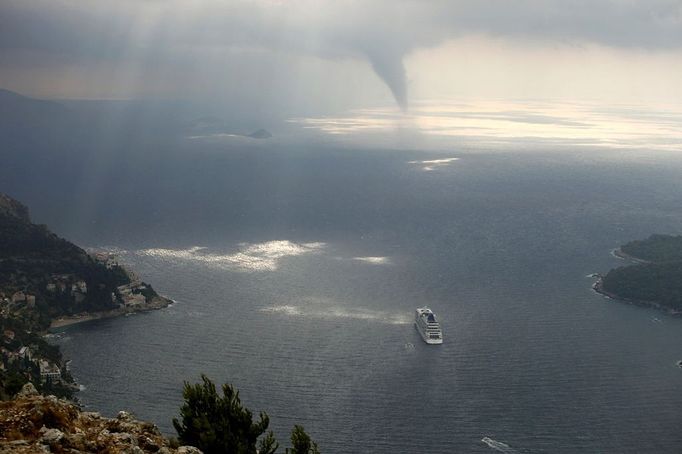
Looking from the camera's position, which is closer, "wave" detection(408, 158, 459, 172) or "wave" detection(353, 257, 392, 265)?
"wave" detection(353, 257, 392, 265)

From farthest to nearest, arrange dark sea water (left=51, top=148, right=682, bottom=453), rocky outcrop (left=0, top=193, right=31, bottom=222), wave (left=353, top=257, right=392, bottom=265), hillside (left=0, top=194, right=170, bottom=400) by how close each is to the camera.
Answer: rocky outcrop (left=0, top=193, right=31, bottom=222) → wave (left=353, top=257, right=392, bottom=265) → hillside (left=0, top=194, right=170, bottom=400) → dark sea water (left=51, top=148, right=682, bottom=453)

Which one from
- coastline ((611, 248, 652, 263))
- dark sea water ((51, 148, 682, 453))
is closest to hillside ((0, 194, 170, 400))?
dark sea water ((51, 148, 682, 453))

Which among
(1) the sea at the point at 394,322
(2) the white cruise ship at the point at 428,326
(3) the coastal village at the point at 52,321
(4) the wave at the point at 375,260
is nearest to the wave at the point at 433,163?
(1) the sea at the point at 394,322

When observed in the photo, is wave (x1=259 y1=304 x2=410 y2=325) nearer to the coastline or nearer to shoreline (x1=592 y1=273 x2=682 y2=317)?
shoreline (x1=592 y1=273 x2=682 y2=317)

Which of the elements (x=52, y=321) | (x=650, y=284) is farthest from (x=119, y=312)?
(x=650, y=284)

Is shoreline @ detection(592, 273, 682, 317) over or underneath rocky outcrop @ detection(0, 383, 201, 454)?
underneath

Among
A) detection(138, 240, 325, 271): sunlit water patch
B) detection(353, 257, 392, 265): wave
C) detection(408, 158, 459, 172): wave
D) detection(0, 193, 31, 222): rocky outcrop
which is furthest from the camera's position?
detection(408, 158, 459, 172): wave

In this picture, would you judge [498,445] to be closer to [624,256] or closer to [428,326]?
[428,326]

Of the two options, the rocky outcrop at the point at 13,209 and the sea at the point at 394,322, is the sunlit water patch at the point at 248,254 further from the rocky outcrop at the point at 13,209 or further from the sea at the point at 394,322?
the rocky outcrop at the point at 13,209
